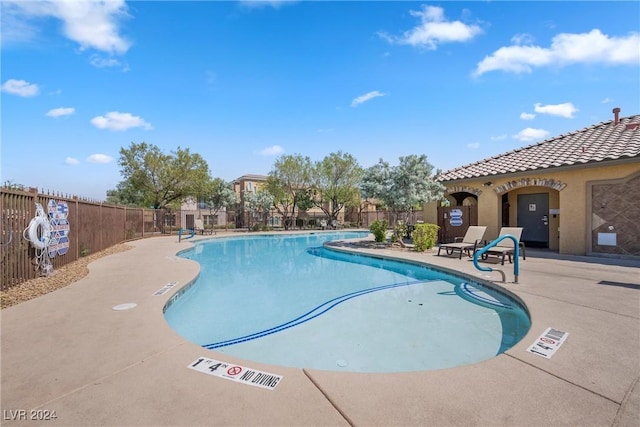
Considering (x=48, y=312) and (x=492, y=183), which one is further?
(x=492, y=183)

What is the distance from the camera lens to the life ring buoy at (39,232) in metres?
6.08

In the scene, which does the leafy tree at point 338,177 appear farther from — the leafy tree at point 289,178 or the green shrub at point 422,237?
the green shrub at point 422,237

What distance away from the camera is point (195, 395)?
7.82 ft

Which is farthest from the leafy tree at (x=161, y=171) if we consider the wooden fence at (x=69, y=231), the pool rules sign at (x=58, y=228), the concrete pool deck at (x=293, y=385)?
the concrete pool deck at (x=293, y=385)

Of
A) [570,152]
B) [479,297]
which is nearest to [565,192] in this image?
[570,152]

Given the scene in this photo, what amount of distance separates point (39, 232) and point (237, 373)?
653 centimetres

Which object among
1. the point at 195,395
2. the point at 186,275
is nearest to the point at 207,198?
the point at 186,275

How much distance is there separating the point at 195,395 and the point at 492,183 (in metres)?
13.5

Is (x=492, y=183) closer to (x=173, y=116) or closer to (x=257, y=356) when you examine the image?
(x=257, y=356)

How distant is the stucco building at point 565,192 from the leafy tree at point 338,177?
14.1 m

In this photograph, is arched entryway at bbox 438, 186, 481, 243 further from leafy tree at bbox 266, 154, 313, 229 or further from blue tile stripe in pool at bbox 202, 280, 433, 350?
→ leafy tree at bbox 266, 154, 313, 229

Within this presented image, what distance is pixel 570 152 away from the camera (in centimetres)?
1126

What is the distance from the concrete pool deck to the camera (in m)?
2.11

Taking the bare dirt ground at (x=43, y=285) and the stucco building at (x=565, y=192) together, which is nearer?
the bare dirt ground at (x=43, y=285)
